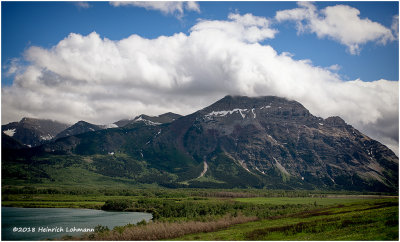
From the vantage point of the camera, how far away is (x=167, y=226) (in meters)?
140

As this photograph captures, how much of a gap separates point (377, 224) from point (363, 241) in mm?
19906

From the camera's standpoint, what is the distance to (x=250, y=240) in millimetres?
105062

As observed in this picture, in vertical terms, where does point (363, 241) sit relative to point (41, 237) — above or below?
above

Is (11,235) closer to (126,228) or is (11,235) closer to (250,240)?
(126,228)

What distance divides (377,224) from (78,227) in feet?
394

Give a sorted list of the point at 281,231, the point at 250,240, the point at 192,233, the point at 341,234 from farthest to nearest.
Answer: the point at 192,233
the point at 281,231
the point at 250,240
the point at 341,234

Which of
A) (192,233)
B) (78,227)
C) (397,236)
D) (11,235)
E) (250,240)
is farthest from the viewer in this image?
(78,227)

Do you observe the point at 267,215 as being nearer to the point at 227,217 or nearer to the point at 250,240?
the point at 227,217

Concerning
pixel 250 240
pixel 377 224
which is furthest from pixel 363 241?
pixel 250 240

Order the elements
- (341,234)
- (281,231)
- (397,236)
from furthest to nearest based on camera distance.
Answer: (281,231)
(341,234)
(397,236)

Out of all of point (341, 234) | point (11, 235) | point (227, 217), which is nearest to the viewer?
point (341, 234)

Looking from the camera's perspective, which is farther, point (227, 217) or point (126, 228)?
point (227, 217)

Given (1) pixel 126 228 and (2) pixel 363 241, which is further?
(1) pixel 126 228

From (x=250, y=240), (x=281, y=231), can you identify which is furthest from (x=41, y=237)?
(x=281, y=231)
